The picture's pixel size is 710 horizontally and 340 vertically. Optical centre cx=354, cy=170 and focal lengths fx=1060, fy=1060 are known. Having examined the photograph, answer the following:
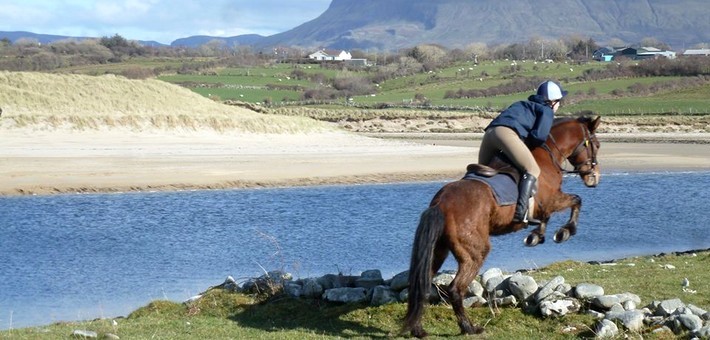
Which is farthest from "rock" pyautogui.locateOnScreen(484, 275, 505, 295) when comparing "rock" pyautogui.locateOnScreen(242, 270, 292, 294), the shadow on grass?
"rock" pyautogui.locateOnScreen(242, 270, 292, 294)

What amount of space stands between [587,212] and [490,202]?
715 inches

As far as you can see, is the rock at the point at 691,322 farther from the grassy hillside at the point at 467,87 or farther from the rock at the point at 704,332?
the grassy hillside at the point at 467,87

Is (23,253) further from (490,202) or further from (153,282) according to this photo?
(490,202)

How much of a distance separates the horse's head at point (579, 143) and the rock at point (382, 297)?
2.40m

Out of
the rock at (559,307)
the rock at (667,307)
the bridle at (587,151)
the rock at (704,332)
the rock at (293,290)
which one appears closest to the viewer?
the rock at (704,332)

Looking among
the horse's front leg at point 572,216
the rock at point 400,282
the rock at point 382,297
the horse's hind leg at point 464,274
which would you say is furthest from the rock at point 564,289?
the rock at point 382,297

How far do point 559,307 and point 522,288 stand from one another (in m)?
0.50

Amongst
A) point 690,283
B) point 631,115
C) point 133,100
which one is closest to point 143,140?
point 133,100

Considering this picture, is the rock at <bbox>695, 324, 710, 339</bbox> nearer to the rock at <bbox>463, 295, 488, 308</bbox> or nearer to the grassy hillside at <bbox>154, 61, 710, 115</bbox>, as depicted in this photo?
the rock at <bbox>463, 295, 488, 308</bbox>

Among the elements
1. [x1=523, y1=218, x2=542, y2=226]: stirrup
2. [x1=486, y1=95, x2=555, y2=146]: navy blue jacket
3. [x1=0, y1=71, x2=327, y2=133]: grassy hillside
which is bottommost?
[x1=0, y1=71, x2=327, y2=133]: grassy hillside

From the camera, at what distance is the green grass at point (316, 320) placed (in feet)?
34.9

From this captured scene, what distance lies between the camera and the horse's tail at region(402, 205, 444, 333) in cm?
1010

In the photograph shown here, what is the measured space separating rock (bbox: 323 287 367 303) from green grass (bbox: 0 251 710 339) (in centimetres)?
9

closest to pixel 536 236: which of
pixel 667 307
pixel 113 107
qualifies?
pixel 667 307
